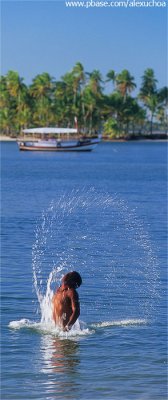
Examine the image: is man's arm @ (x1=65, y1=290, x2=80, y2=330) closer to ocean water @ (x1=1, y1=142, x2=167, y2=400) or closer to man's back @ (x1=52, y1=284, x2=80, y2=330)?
man's back @ (x1=52, y1=284, x2=80, y2=330)

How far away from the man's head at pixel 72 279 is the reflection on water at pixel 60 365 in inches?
41.9

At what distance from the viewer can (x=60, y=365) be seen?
15469 millimetres

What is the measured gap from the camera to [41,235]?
113 ft

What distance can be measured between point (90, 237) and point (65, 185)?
116 feet

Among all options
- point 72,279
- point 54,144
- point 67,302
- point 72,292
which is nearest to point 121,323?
point 67,302

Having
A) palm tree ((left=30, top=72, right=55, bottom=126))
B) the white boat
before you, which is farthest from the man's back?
palm tree ((left=30, top=72, right=55, bottom=126))

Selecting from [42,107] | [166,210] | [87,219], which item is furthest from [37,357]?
[42,107]

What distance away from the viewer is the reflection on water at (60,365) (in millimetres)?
14242

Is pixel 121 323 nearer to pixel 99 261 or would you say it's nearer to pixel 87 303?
pixel 87 303

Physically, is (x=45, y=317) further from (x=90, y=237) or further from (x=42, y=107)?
(x=42, y=107)

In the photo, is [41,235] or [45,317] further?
[41,235]

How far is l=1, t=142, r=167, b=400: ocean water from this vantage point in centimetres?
1473

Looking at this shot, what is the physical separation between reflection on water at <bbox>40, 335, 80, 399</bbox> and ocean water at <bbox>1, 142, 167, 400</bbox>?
0.05 feet

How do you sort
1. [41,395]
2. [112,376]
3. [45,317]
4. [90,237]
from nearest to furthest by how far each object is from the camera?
[41,395], [112,376], [45,317], [90,237]
